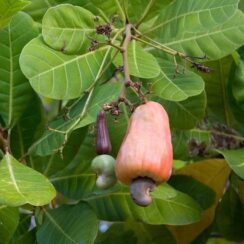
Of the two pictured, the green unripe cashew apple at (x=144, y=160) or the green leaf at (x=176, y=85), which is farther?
the green leaf at (x=176, y=85)

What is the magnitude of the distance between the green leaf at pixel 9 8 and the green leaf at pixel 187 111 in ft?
1.26

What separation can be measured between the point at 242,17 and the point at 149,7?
0.64 ft

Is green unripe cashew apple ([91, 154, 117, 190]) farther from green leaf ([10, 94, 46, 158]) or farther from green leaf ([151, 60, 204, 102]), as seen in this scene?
green leaf ([10, 94, 46, 158])

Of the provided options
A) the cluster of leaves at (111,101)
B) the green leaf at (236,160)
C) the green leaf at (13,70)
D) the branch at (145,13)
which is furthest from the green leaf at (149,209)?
the branch at (145,13)

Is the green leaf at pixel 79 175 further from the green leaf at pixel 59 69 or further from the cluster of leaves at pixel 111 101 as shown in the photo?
the green leaf at pixel 59 69

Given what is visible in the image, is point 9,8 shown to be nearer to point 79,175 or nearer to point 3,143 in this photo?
point 3,143

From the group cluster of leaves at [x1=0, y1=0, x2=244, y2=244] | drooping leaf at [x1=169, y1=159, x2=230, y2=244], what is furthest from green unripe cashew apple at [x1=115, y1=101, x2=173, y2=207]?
drooping leaf at [x1=169, y1=159, x2=230, y2=244]

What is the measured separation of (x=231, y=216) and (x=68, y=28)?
2.04 ft

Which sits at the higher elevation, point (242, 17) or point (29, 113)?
point (242, 17)

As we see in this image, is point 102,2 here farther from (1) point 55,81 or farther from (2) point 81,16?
(1) point 55,81

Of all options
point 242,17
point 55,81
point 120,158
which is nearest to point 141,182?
point 120,158

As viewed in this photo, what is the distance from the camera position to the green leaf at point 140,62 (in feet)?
4.53

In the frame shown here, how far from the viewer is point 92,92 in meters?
1.41

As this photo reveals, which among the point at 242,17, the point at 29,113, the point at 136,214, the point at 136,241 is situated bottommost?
the point at 136,241
